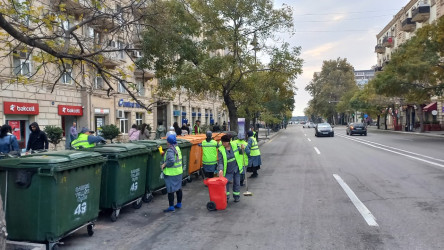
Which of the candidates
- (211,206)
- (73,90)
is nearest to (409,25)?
(73,90)

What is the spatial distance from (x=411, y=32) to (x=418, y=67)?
2748cm

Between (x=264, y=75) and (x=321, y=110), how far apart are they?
7674cm

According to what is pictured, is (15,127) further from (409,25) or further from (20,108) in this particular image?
(409,25)

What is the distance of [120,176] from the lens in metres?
6.48

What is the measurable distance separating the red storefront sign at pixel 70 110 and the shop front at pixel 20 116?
2055 mm

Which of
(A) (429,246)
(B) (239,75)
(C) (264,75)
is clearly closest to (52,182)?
(A) (429,246)

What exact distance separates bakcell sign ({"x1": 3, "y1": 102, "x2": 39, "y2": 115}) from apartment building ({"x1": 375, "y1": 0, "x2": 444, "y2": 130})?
27601 mm

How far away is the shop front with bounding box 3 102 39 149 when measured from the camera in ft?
57.2

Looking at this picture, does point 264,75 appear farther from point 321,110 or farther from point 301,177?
point 321,110

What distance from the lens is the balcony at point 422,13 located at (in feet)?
131

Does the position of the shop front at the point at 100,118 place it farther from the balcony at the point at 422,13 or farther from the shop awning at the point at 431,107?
the shop awning at the point at 431,107

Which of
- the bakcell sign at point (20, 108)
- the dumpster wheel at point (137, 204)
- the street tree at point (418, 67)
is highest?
the street tree at point (418, 67)

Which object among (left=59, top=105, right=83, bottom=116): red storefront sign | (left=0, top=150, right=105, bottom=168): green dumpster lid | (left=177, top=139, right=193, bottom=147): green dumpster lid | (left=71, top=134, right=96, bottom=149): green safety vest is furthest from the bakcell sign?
(left=0, top=150, right=105, bottom=168): green dumpster lid

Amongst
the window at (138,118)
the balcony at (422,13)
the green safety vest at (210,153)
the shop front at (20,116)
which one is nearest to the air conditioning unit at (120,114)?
the window at (138,118)
